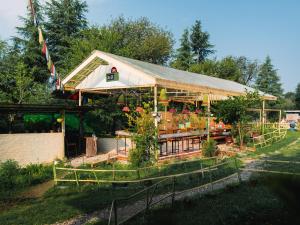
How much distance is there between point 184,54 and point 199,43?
3.48 m

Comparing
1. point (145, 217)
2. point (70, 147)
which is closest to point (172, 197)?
point (145, 217)

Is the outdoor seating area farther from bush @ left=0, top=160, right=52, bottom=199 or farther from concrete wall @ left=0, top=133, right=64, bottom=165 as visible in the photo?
bush @ left=0, top=160, right=52, bottom=199

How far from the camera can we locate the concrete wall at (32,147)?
1266cm

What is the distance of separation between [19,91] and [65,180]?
1202cm

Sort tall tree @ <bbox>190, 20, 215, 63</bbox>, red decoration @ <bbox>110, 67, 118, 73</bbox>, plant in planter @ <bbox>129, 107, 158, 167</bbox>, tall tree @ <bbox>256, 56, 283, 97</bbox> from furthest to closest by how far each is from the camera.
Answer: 1. tall tree @ <bbox>256, 56, 283, 97</bbox>
2. tall tree @ <bbox>190, 20, 215, 63</bbox>
3. red decoration @ <bbox>110, 67, 118, 73</bbox>
4. plant in planter @ <bbox>129, 107, 158, 167</bbox>

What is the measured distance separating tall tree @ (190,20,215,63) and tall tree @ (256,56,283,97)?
1323 cm

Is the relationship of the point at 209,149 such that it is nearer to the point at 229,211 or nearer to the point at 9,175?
the point at 229,211

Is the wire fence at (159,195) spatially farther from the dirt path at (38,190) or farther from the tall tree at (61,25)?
the tall tree at (61,25)

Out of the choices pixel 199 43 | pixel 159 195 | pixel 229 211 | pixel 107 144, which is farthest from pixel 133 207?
pixel 199 43

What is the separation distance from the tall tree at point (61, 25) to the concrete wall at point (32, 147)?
21.0 metres

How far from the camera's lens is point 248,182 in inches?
371

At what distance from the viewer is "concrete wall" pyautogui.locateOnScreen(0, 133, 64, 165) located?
498 inches

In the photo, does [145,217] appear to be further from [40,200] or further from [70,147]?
[70,147]

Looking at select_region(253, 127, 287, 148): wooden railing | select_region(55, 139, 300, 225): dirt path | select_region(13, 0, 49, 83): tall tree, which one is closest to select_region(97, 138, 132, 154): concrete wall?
select_region(253, 127, 287, 148): wooden railing
